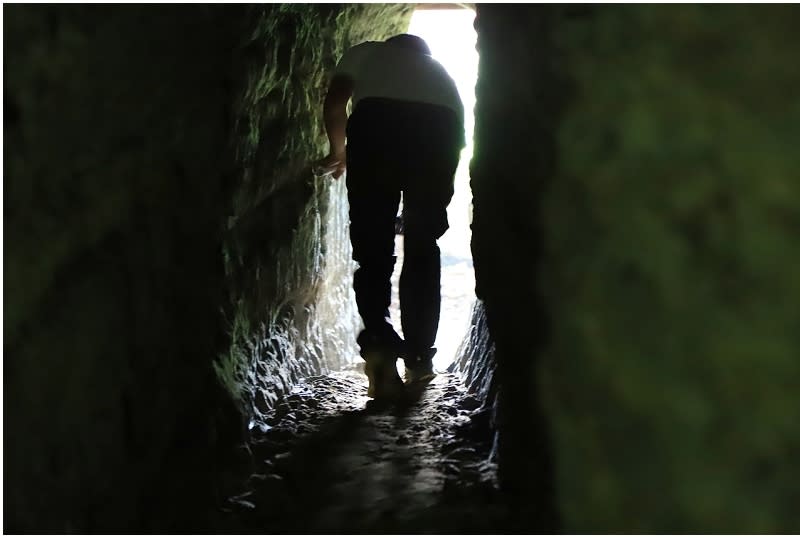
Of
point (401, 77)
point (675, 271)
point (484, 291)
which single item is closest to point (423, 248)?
point (484, 291)

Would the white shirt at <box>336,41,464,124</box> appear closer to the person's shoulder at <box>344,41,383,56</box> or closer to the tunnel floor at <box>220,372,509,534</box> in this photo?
the person's shoulder at <box>344,41,383,56</box>

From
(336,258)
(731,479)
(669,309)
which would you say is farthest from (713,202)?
(336,258)

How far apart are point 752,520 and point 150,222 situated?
3.30ft

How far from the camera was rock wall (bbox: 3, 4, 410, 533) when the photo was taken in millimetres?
813

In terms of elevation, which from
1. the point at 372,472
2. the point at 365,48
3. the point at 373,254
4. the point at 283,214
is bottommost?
the point at 372,472

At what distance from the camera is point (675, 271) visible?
2.08ft

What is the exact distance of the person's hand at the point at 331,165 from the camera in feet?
7.29

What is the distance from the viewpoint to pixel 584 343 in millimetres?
700

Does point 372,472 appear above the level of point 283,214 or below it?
below

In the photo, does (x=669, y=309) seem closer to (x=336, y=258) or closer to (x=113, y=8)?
(x=113, y=8)

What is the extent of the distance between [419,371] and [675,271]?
58.3 inches

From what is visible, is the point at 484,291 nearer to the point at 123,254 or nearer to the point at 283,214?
the point at 283,214

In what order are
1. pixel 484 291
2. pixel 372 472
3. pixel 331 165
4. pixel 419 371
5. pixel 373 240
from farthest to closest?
pixel 331 165
pixel 419 371
pixel 373 240
pixel 484 291
pixel 372 472

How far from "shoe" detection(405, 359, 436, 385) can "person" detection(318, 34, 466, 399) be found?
0.03 m
